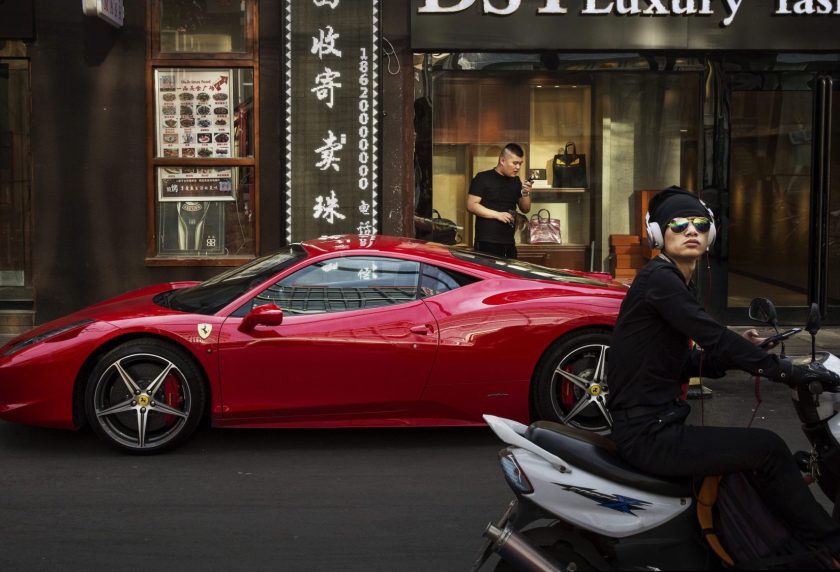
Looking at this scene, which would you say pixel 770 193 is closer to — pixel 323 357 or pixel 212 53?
pixel 212 53

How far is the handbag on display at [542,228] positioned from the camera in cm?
1302

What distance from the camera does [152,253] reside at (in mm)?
12344

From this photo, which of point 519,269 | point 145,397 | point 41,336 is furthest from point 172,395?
point 519,269

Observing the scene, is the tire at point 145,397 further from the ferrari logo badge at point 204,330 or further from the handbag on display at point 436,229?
the handbag on display at point 436,229

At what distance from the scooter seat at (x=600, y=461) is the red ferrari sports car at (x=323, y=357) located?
2.98m

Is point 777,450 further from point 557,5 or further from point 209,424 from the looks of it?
point 557,5

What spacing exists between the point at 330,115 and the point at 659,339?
8605 millimetres

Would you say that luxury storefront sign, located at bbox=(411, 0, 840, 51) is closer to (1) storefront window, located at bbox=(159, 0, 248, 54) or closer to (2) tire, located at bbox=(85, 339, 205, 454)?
(1) storefront window, located at bbox=(159, 0, 248, 54)

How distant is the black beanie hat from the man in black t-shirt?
21.9ft

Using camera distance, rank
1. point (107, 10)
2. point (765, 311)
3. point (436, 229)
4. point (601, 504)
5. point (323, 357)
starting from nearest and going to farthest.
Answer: point (601, 504) < point (765, 311) < point (323, 357) < point (107, 10) < point (436, 229)

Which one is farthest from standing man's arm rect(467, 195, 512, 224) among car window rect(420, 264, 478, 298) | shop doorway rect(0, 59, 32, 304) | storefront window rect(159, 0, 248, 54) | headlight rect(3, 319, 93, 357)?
shop doorway rect(0, 59, 32, 304)

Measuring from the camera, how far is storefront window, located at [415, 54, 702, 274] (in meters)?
12.7

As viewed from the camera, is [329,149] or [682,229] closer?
[682,229]

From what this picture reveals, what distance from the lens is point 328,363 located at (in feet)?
22.6
